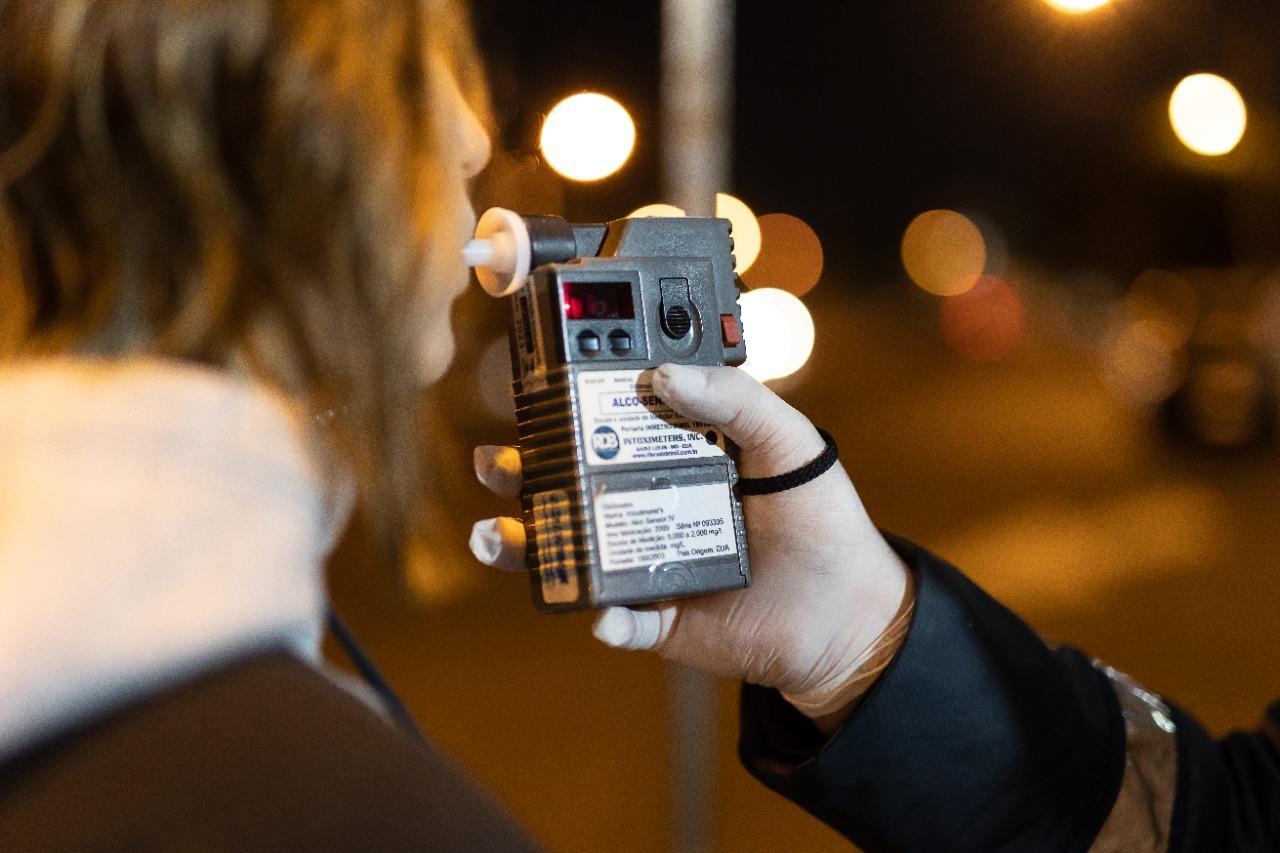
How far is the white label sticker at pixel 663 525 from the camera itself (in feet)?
3.54

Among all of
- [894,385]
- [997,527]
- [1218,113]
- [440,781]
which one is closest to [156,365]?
[440,781]

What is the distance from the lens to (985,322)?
19.4m

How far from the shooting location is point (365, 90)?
2.57 ft

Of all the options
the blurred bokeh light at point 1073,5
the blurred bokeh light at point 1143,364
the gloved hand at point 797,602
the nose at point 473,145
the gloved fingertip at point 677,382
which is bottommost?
the blurred bokeh light at point 1143,364

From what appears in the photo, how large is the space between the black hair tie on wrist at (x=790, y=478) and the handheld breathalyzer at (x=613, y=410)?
83 mm

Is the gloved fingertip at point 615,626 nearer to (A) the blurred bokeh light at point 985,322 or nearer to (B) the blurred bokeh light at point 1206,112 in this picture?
(B) the blurred bokeh light at point 1206,112

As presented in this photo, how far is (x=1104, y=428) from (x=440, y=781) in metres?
9.52

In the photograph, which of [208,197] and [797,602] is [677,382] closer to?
[797,602]

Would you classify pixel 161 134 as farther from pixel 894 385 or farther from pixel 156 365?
pixel 894 385

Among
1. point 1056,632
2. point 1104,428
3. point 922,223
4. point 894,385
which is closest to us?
point 1056,632

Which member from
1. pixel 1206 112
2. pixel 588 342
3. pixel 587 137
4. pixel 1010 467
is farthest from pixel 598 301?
pixel 1010 467

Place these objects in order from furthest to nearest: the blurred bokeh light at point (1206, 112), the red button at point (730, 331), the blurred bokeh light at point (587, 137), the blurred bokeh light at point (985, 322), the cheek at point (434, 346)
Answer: the blurred bokeh light at point (985, 322)
the blurred bokeh light at point (1206, 112)
the blurred bokeh light at point (587, 137)
the red button at point (730, 331)
the cheek at point (434, 346)

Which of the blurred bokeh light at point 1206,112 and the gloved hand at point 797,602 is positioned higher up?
the blurred bokeh light at point 1206,112

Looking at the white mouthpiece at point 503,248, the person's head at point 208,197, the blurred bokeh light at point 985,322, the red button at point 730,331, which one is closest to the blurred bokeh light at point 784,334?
Answer: the blurred bokeh light at point 985,322
